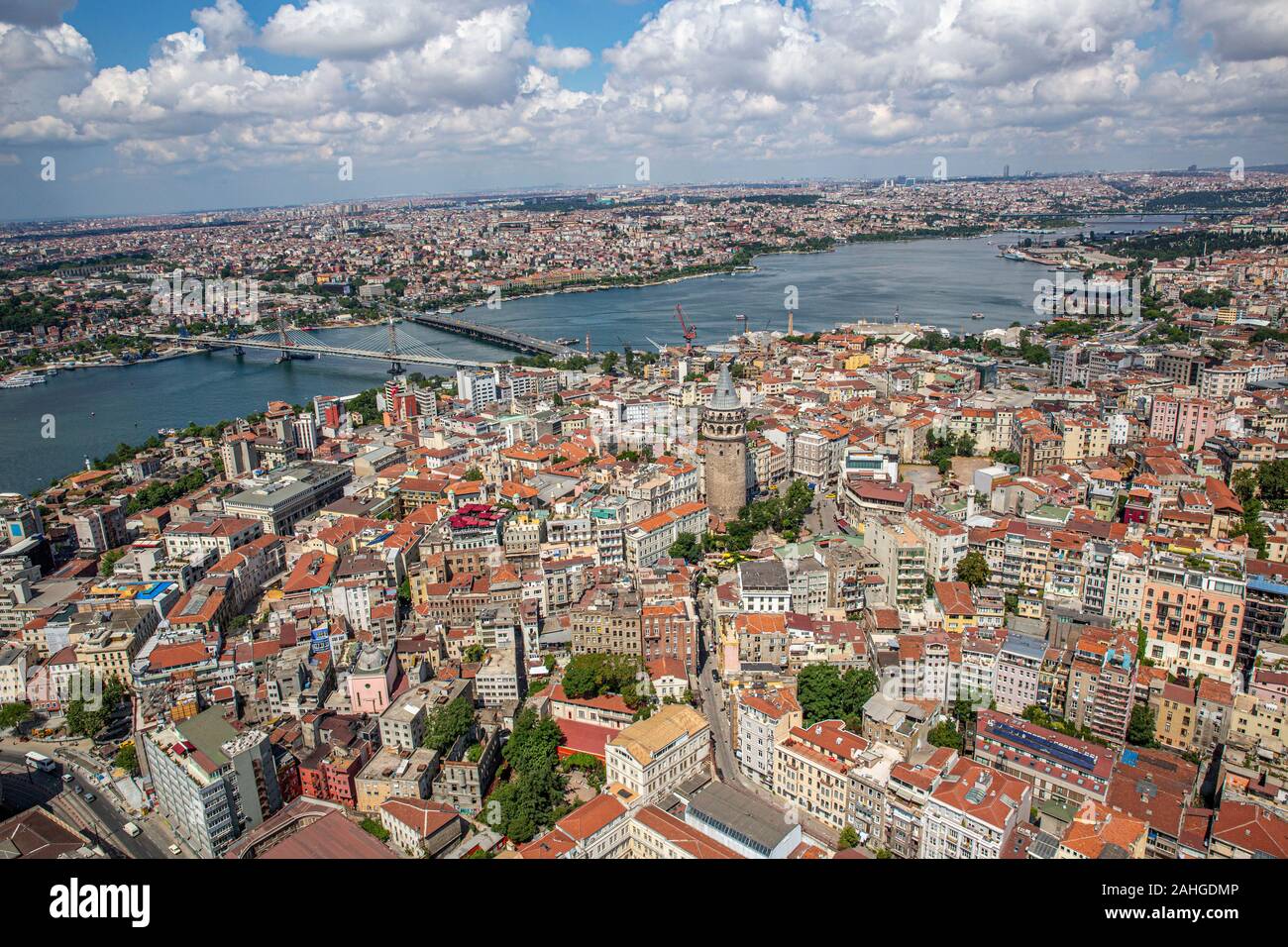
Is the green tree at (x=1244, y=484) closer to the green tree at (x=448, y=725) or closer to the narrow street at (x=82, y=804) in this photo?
the green tree at (x=448, y=725)

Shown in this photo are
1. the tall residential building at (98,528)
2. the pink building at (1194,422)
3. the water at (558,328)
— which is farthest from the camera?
the water at (558,328)

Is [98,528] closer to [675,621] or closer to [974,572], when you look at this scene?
[675,621]

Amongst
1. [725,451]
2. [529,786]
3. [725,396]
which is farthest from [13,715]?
[725,396]

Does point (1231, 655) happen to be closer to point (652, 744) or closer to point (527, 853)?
point (652, 744)

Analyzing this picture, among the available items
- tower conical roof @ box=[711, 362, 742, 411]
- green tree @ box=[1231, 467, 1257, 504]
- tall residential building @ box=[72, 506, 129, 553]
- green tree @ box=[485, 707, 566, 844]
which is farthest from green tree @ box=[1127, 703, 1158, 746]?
tall residential building @ box=[72, 506, 129, 553]

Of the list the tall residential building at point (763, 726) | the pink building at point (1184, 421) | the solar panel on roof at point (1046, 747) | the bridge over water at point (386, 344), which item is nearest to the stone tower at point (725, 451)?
the tall residential building at point (763, 726)
